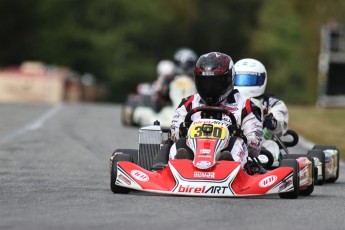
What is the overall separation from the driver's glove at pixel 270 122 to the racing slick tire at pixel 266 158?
767mm

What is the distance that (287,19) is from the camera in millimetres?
91875

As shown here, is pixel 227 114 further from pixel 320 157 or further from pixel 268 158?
pixel 320 157

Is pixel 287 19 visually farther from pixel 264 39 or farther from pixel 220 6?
pixel 220 6

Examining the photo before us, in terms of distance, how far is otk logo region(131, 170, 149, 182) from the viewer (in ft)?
35.8

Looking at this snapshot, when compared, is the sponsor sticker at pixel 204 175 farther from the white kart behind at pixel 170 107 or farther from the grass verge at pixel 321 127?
the white kart behind at pixel 170 107

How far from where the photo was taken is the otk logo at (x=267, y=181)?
35.4 feet

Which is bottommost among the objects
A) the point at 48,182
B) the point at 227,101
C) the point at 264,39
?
the point at 264,39

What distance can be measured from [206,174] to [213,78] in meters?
1.17

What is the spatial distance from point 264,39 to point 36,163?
7546 centimetres

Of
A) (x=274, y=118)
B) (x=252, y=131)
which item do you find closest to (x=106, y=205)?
(x=252, y=131)

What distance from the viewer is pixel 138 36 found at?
283ft

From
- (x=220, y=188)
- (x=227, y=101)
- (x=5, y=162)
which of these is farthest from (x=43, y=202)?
(x=5, y=162)

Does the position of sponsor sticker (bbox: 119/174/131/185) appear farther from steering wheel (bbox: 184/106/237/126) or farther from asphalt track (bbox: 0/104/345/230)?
steering wheel (bbox: 184/106/237/126)

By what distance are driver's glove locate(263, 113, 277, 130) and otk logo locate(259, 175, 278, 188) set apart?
2.35 meters
